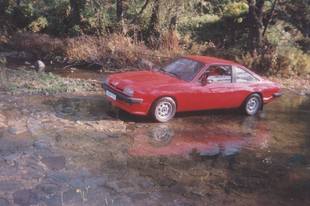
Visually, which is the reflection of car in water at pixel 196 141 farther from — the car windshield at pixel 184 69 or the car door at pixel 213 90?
the car windshield at pixel 184 69

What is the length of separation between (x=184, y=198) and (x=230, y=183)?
34.8 inches

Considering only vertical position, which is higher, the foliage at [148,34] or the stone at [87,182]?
the foliage at [148,34]

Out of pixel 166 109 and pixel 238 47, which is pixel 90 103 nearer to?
pixel 166 109

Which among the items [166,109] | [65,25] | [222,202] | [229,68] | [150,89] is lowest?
[222,202]

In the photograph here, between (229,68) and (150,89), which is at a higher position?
(229,68)

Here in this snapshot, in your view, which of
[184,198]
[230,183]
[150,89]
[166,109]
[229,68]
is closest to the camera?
[184,198]

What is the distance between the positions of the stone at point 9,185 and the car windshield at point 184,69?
4.23 meters

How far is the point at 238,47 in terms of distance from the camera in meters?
16.2

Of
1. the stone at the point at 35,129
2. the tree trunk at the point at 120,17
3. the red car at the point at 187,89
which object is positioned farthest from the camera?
the tree trunk at the point at 120,17

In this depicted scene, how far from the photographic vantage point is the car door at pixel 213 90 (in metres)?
6.54

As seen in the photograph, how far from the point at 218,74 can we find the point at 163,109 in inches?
69.7

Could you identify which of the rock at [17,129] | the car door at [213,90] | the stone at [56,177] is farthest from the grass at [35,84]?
the stone at [56,177]

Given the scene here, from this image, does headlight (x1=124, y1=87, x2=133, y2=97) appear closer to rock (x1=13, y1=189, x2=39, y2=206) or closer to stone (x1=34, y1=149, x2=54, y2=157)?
stone (x1=34, y1=149, x2=54, y2=157)

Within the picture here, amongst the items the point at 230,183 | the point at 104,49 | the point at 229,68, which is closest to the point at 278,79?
the point at 229,68
